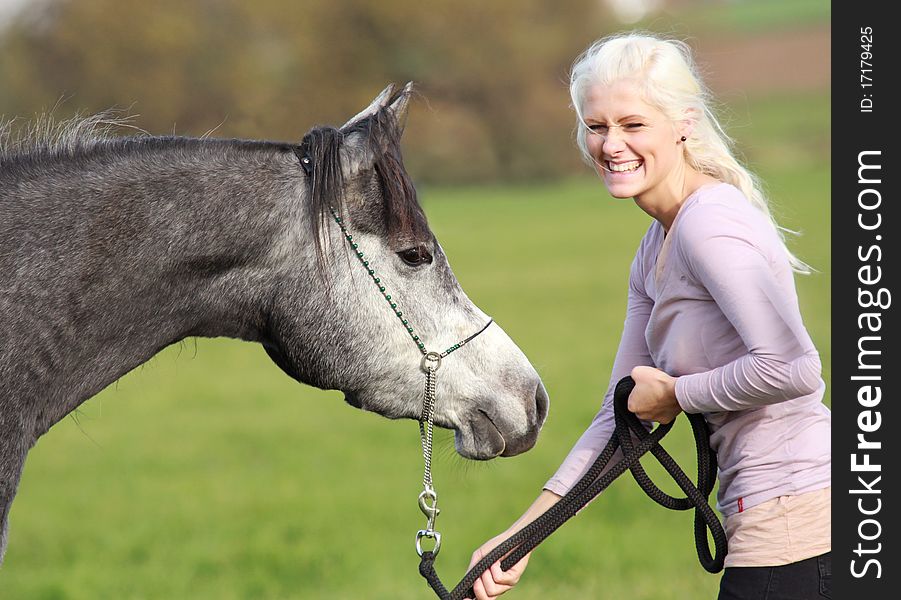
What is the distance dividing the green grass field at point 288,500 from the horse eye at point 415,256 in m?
0.65

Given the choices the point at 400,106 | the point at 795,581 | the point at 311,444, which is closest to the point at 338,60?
the point at 311,444

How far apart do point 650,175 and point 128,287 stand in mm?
1428

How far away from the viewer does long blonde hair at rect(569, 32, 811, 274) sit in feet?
9.13

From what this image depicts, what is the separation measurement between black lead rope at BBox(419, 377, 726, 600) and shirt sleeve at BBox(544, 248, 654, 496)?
0.40 feet

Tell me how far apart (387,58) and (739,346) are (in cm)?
5185

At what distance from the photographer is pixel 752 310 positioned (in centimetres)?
258

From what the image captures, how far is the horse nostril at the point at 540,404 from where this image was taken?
10.3ft

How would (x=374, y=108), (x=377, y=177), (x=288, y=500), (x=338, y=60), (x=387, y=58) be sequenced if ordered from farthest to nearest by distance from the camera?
(x=387, y=58)
(x=338, y=60)
(x=288, y=500)
(x=374, y=108)
(x=377, y=177)

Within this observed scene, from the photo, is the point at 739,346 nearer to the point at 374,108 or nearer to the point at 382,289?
the point at 382,289

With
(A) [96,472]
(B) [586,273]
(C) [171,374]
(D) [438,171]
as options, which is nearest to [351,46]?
(D) [438,171]

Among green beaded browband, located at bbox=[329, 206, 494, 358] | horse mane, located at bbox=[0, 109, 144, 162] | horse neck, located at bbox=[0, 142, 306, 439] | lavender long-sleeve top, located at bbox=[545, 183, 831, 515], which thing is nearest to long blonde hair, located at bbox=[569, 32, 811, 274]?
lavender long-sleeve top, located at bbox=[545, 183, 831, 515]

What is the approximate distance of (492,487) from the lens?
8031 millimetres

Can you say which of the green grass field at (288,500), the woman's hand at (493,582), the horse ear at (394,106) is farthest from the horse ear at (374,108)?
the woman's hand at (493,582)

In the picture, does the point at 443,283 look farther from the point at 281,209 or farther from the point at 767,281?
the point at 767,281
